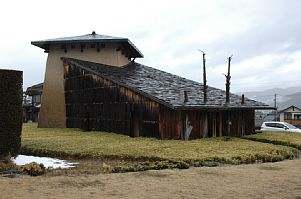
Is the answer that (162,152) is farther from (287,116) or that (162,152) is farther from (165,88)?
(287,116)

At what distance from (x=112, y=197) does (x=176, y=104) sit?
39.7 ft

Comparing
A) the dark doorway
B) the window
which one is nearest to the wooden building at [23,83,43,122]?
the dark doorway

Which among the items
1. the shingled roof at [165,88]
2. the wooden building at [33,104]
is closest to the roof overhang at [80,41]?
the shingled roof at [165,88]

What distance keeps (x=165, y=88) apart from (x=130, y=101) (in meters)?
3.18

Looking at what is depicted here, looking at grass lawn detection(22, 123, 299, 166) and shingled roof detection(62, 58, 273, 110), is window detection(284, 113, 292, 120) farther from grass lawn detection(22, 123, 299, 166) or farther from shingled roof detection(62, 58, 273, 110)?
grass lawn detection(22, 123, 299, 166)

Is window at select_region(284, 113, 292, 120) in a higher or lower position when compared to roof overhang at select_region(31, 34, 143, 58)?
lower

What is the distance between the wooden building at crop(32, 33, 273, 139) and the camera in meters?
21.9

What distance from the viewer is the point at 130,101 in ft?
76.3

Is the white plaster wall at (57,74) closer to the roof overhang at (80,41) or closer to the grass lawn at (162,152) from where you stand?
the roof overhang at (80,41)

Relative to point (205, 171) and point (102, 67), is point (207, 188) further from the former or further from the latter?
point (102, 67)

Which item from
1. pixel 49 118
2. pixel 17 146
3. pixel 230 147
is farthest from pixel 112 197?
pixel 49 118

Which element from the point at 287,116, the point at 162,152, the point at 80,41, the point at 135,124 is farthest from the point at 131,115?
the point at 287,116

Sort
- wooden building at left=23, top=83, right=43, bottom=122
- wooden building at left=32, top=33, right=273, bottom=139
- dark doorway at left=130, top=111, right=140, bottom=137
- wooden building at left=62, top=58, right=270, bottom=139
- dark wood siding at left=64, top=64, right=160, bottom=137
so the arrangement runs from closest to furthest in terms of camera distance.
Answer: wooden building at left=62, top=58, right=270, bottom=139, wooden building at left=32, top=33, right=273, bottom=139, dark wood siding at left=64, top=64, right=160, bottom=137, dark doorway at left=130, top=111, right=140, bottom=137, wooden building at left=23, top=83, right=43, bottom=122

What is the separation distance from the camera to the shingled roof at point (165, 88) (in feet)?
71.4
